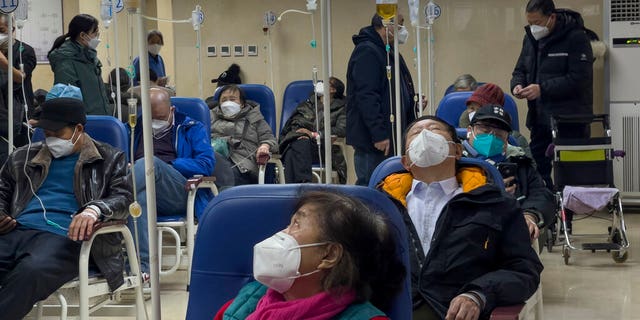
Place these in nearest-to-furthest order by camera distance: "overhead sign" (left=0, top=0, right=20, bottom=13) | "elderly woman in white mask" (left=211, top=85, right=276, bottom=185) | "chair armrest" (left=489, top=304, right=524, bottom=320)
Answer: "chair armrest" (left=489, top=304, right=524, bottom=320) → "overhead sign" (left=0, top=0, right=20, bottom=13) → "elderly woman in white mask" (left=211, top=85, right=276, bottom=185)

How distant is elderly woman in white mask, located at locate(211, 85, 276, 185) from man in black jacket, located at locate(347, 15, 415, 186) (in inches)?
45.8

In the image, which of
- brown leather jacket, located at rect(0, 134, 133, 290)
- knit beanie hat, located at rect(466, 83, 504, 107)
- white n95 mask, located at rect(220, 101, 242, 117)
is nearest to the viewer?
brown leather jacket, located at rect(0, 134, 133, 290)

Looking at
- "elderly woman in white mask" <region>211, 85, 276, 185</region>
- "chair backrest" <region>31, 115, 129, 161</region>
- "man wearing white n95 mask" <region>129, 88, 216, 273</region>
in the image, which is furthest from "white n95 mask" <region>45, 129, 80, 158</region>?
"elderly woman in white mask" <region>211, 85, 276, 185</region>

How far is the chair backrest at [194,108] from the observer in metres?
6.02

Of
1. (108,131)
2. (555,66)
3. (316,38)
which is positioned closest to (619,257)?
(555,66)

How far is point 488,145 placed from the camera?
4594 millimetres

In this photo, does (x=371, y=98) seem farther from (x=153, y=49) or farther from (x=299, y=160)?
(x=153, y=49)

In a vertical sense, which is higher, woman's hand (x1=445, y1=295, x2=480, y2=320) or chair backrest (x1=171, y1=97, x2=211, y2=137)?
chair backrest (x1=171, y1=97, x2=211, y2=137)

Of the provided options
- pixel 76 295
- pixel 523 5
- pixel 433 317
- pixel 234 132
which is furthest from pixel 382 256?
pixel 523 5

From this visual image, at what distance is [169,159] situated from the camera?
19.3 feet

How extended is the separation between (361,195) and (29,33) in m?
9.19

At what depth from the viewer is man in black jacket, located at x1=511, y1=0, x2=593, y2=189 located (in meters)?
6.90

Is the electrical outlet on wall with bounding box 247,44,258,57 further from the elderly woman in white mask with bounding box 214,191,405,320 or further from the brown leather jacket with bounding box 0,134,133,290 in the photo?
the elderly woman in white mask with bounding box 214,191,405,320

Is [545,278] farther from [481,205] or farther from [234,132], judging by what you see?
[481,205]
